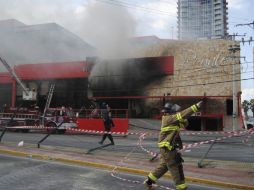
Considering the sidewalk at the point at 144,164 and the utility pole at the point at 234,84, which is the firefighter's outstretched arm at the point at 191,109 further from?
the utility pole at the point at 234,84

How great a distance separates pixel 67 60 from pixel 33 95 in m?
5.72

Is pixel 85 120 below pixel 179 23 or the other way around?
below

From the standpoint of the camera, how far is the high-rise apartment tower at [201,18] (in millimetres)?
28766

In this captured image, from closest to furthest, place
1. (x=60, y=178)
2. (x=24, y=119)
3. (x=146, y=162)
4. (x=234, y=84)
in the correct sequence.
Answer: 1. (x=60, y=178)
2. (x=146, y=162)
3. (x=24, y=119)
4. (x=234, y=84)

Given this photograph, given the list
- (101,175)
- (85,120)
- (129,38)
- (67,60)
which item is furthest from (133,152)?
(67,60)

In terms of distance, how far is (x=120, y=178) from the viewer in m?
7.55

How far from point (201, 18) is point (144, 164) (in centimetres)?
2267

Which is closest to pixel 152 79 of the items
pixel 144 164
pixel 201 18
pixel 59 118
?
pixel 201 18

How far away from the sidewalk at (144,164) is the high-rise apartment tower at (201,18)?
64.4 feet

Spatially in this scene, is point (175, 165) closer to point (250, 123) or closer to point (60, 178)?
point (60, 178)

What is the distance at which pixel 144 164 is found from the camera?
9.00m

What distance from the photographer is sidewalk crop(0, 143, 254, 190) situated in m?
7.24

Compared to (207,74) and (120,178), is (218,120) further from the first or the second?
(120,178)

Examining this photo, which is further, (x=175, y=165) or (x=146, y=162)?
(x=146, y=162)
